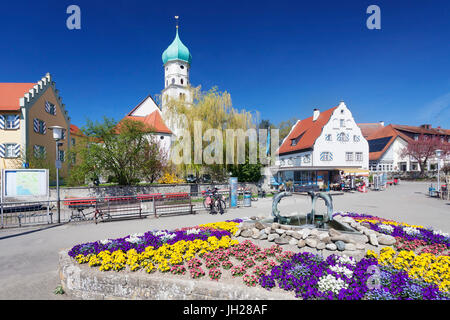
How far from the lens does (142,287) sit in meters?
4.01

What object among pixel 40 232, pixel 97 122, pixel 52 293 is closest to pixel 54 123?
pixel 97 122

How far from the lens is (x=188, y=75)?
43656 millimetres

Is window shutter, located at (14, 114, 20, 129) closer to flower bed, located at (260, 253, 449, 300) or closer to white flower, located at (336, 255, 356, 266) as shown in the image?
flower bed, located at (260, 253, 449, 300)

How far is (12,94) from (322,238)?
33937 millimetres

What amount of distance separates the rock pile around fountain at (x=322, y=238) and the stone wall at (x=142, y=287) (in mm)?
2048

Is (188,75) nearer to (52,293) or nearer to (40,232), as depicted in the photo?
(40,232)

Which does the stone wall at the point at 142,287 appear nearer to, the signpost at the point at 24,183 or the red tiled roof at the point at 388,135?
the signpost at the point at 24,183

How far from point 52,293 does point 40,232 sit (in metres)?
6.01

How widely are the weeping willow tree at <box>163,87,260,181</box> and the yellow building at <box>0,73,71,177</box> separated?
435 inches

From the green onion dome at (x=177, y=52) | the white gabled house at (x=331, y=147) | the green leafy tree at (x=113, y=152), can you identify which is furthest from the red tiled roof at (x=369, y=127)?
the green leafy tree at (x=113, y=152)

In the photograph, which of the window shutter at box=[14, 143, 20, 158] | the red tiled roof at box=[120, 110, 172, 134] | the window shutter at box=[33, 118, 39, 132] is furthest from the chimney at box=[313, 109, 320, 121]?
the window shutter at box=[14, 143, 20, 158]

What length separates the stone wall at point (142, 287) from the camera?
3.63 m

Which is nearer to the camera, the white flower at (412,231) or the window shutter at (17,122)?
the white flower at (412,231)
